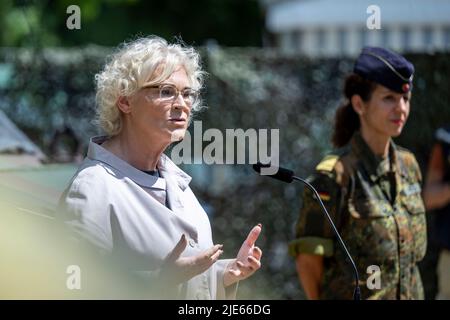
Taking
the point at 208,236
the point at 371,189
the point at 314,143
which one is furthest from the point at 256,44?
the point at 208,236

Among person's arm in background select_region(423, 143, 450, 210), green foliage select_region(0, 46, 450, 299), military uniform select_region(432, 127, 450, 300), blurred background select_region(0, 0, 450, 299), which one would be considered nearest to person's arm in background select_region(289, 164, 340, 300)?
person's arm in background select_region(423, 143, 450, 210)

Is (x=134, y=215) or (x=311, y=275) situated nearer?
(x=134, y=215)

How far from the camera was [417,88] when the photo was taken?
25.6 feet

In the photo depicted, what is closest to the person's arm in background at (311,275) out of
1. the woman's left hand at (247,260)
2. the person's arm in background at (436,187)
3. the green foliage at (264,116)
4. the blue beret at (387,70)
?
the blue beret at (387,70)

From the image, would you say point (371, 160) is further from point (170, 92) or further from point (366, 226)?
point (170, 92)

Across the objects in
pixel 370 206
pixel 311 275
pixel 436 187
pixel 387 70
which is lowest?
pixel 311 275

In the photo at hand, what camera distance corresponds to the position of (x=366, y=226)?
4367 millimetres

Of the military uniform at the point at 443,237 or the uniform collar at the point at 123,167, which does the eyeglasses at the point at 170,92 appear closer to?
the uniform collar at the point at 123,167

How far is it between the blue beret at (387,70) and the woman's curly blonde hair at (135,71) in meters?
1.34

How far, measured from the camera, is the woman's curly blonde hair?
3297mm

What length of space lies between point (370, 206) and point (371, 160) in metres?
0.23

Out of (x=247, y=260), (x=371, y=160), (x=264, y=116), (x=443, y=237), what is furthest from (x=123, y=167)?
(x=264, y=116)

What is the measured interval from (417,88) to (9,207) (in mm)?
4782

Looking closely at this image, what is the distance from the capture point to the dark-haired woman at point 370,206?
14.3 feet
